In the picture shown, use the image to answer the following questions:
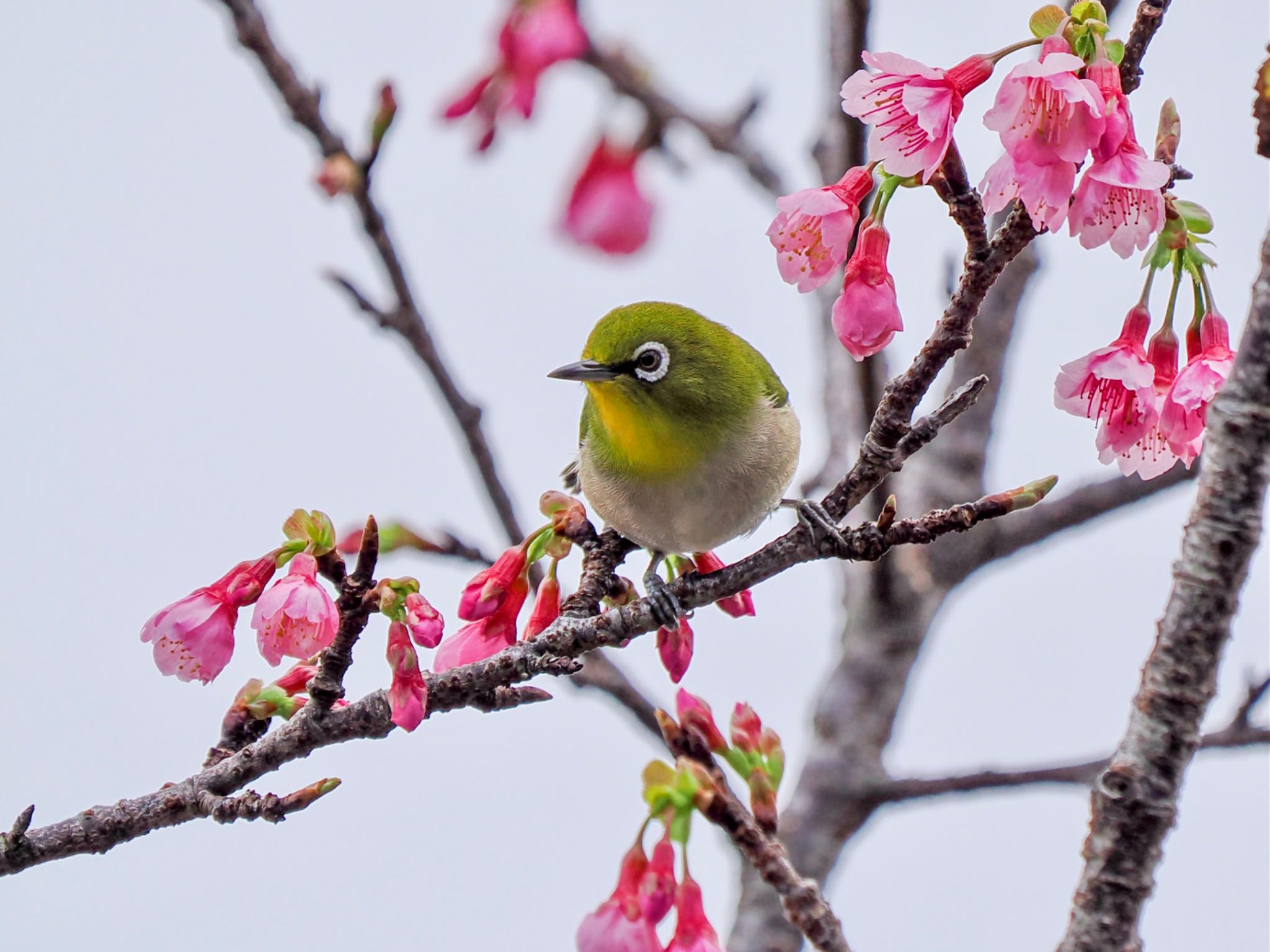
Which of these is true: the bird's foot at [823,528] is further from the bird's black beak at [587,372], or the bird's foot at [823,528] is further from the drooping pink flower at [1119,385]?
the bird's black beak at [587,372]

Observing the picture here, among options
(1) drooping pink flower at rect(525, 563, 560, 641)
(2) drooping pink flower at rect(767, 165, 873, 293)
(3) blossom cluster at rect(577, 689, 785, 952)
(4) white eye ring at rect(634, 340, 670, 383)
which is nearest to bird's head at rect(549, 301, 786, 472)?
(4) white eye ring at rect(634, 340, 670, 383)

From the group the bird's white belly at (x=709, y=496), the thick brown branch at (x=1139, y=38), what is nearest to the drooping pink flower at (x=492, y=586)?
the bird's white belly at (x=709, y=496)

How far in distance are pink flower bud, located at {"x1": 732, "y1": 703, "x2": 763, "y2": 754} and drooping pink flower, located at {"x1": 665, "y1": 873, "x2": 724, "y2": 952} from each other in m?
0.24

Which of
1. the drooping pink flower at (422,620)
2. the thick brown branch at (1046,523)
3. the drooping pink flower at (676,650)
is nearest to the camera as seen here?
the drooping pink flower at (422,620)

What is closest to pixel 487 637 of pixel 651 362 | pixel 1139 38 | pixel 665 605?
pixel 665 605

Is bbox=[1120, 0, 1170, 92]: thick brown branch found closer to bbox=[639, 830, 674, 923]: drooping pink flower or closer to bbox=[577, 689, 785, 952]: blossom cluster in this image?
bbox=[577, 689, 785, 952]: blossom cluster

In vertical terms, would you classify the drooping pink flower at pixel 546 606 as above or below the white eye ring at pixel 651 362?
below

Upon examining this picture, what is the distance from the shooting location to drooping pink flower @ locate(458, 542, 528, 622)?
212 cm

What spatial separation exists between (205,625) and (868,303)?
3.65 feet

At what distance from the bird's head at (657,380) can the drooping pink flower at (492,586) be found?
2.62 ft

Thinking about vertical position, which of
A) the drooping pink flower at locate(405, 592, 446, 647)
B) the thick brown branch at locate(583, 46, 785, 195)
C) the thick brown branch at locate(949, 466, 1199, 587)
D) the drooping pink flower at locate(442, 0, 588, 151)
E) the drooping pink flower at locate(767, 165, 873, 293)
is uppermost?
the thick brown branch at locate(583, 46, 785, 195)

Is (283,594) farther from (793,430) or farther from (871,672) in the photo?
(871,672)

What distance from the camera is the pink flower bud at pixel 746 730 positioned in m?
1.98

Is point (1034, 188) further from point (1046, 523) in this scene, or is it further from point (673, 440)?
point (1046, 523)
